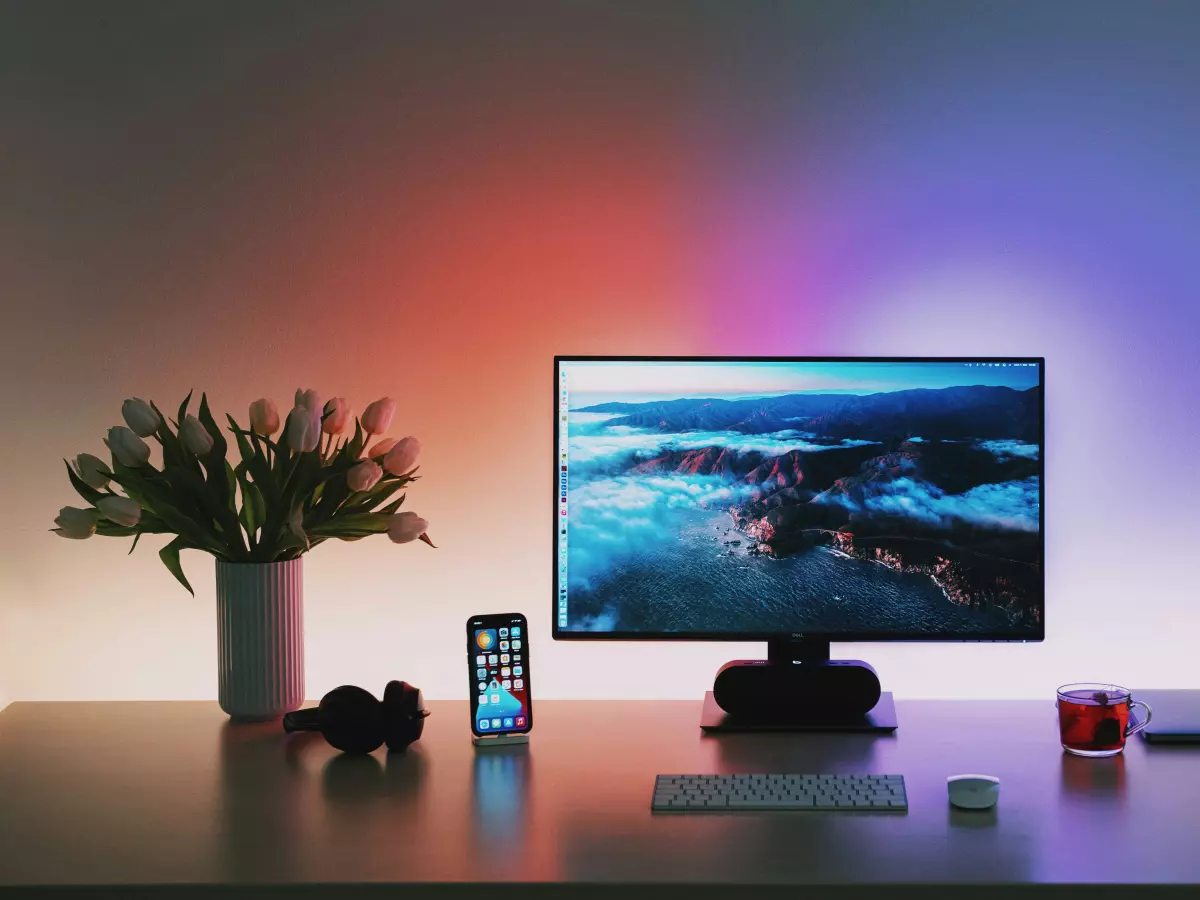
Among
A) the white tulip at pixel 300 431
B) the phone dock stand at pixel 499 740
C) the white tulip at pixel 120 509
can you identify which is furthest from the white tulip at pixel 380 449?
the phone dock stand at pixel 499 740

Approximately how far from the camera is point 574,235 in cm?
226

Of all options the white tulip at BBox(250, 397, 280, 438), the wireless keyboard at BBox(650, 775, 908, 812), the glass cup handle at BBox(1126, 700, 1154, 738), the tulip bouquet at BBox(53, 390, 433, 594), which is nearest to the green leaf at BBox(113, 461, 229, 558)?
the tulip bouquet at BBox(53, 390, 433, 594)

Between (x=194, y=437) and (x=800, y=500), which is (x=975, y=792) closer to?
(x=800, y=500)

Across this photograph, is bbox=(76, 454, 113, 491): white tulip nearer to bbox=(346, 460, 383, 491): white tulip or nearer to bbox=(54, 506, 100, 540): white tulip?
bbox=(54, 506, 100, 540): white tulip

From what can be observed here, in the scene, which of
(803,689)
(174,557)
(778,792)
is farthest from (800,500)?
(174,557)

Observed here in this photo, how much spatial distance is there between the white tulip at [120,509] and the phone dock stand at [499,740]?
0.60m

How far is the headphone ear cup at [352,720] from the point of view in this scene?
62.2 inches

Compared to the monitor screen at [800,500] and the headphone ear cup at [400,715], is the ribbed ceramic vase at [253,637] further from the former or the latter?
the monitor screen at [800,500]

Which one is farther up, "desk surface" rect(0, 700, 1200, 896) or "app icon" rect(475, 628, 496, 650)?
"app icon" rect(475, 628, 496, 650)

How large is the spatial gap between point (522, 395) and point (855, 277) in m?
0.71

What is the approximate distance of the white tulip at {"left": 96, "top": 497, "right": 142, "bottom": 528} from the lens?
1.67 m

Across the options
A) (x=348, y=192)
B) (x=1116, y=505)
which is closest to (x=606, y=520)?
(x=348, y=192)

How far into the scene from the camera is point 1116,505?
2.28m

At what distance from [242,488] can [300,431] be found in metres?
0.14
